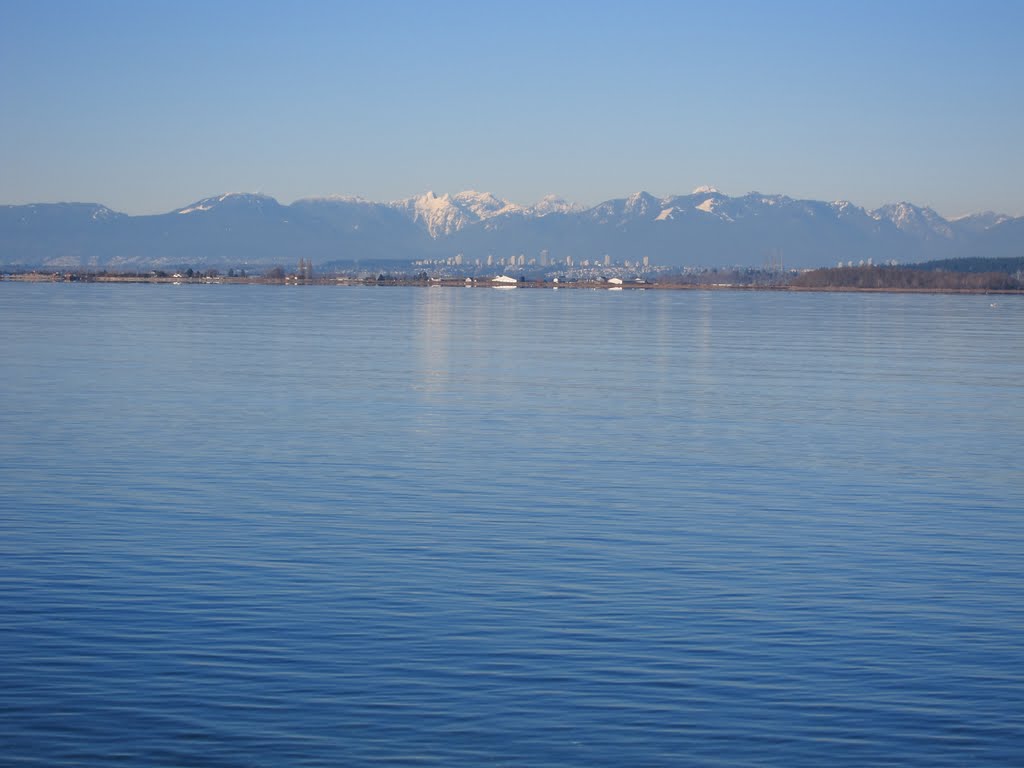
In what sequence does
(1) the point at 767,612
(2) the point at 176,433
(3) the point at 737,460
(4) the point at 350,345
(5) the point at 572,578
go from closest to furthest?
(1) the point at 767,612, (5) the point at 572,578, (3) the point at 737,460, (2) the point at 176,433, (4) the point at 350,345

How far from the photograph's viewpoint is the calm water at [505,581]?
31.5 ft

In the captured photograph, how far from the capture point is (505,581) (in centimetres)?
1343

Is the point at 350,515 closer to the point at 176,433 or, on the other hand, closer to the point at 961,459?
the point at 176,433

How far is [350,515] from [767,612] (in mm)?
6092

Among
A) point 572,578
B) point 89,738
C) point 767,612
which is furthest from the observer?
point 572,578

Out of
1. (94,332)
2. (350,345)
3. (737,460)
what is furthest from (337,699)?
(94,332)

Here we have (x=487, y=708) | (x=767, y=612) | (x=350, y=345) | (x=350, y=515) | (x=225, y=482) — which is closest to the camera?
(x=487, y=708)

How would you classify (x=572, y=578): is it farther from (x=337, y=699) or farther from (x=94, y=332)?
(x=94, y=332)

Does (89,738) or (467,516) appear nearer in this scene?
(89,738)

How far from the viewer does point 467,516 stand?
54.7 feet

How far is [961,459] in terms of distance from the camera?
22578 millimetres

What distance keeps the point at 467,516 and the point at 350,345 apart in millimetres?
35457

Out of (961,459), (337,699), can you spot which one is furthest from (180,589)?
(961,459)

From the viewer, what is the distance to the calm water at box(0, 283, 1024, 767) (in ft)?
31.5
